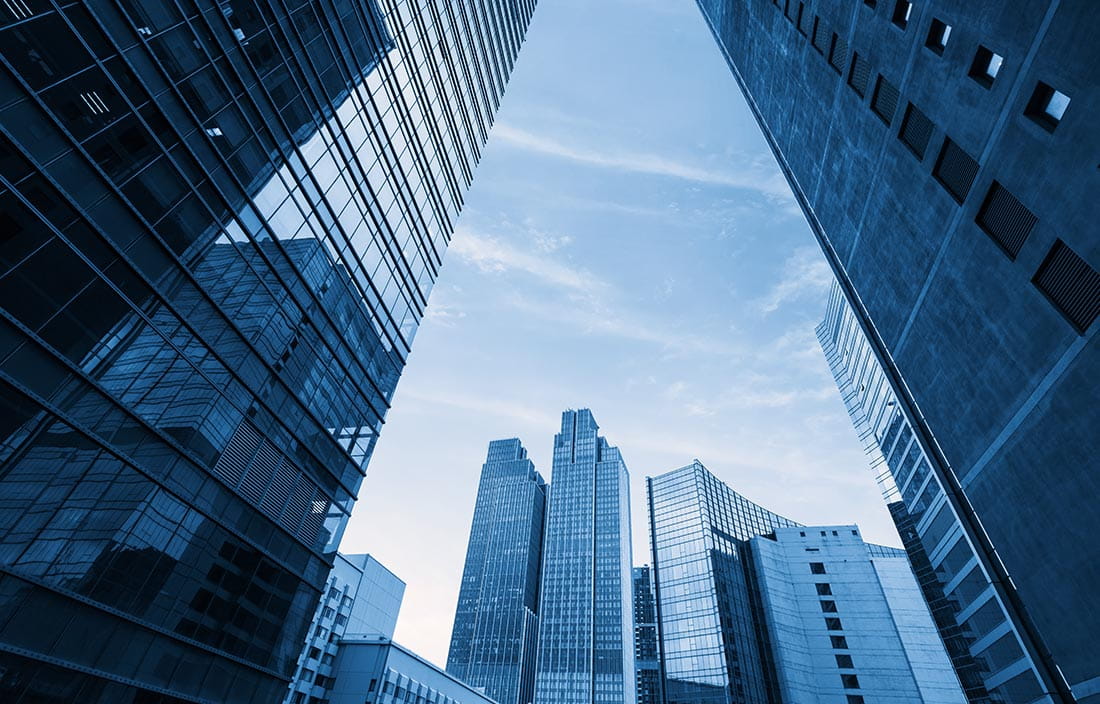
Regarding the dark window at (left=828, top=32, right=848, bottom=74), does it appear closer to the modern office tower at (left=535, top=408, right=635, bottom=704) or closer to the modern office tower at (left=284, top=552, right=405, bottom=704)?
the modern office tower at (left=284, top=552, right=405, bottom=704)

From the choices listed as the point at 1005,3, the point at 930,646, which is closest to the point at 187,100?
the point at 1005,3

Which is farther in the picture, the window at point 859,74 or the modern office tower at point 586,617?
the modern office tower at point 586,617

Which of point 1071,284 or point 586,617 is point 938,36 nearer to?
point 1071,284

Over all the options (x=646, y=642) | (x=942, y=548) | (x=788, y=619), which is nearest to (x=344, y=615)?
(x=788, y=619)

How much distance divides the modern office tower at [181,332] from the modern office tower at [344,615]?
52.9 m

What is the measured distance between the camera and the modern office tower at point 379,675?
63781mm

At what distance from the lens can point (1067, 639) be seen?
15406 mm

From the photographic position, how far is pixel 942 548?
3703 cm

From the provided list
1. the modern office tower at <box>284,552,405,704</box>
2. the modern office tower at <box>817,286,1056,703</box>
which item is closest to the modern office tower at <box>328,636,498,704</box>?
the modern office tower at <box>284,552,405,704</box>

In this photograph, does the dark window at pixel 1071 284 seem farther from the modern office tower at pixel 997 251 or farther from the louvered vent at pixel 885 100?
the louvered vent at pixel 885 100

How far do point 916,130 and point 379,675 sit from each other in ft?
241

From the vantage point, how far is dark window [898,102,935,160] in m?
19.5

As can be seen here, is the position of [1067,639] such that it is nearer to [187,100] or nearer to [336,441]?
[336,441]

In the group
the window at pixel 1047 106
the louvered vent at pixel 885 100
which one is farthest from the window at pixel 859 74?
the window at pixel 1047 106
